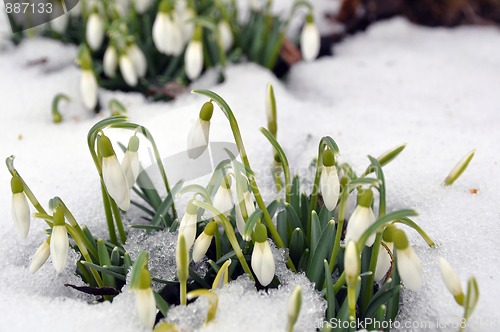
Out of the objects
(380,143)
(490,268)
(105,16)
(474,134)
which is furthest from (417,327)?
(105,16)

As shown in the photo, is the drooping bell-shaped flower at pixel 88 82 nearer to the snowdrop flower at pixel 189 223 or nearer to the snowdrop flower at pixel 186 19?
the snowdrop flower at pixel 186 19

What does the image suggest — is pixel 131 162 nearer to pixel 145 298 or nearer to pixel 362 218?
pixel 145 298

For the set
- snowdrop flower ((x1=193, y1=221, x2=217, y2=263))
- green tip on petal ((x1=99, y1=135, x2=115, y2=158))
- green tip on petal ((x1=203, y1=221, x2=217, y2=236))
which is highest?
green tip on petal ((x1=99, y1=135, x2=115, y2=158))

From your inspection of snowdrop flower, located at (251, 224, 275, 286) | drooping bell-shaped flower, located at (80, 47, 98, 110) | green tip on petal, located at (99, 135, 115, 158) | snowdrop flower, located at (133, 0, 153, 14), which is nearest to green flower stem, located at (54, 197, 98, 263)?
green tip on petal, located at (99, 135, 115, 158)

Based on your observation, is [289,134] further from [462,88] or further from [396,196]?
[462,88]

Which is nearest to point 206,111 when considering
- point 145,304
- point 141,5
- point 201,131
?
point 201,131

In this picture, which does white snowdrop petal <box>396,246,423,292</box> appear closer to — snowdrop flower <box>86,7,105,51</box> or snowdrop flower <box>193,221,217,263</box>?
snowdrop flower <box>193,221,217,263</box>
